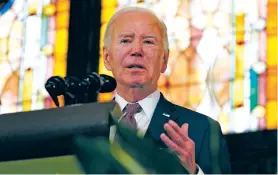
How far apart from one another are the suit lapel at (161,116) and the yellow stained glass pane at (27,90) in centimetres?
298

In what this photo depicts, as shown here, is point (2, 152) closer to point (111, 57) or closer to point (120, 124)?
point (120, 124)

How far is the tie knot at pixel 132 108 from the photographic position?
7.92ft

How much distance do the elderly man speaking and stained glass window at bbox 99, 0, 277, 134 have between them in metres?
2.12

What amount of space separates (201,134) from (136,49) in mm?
301

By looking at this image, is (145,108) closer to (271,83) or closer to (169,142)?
(169,142)

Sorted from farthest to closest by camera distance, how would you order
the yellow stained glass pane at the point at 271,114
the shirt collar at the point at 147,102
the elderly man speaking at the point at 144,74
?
the yellow stained glass pane at the point at 271,114 → the shirt collar at the point at 147,102 → the elderly man speaking at the point at 144,74

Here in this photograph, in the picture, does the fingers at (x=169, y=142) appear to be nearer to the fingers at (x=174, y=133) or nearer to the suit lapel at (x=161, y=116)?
the fingers at (x=174, y=133)

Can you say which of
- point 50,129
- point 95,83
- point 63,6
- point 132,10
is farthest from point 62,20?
point 50,129

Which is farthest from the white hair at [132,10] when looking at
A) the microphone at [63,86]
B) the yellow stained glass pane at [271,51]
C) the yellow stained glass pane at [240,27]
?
the yellow stained glass pane at [240,27]

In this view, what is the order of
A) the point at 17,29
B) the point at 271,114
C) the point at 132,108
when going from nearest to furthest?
the point at 132,108 < the point at 271,114 < the point at 17,29

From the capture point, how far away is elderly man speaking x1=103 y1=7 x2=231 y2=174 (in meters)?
2.34

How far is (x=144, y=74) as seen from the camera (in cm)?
237

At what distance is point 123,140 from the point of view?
1372 mm

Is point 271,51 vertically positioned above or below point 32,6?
below
